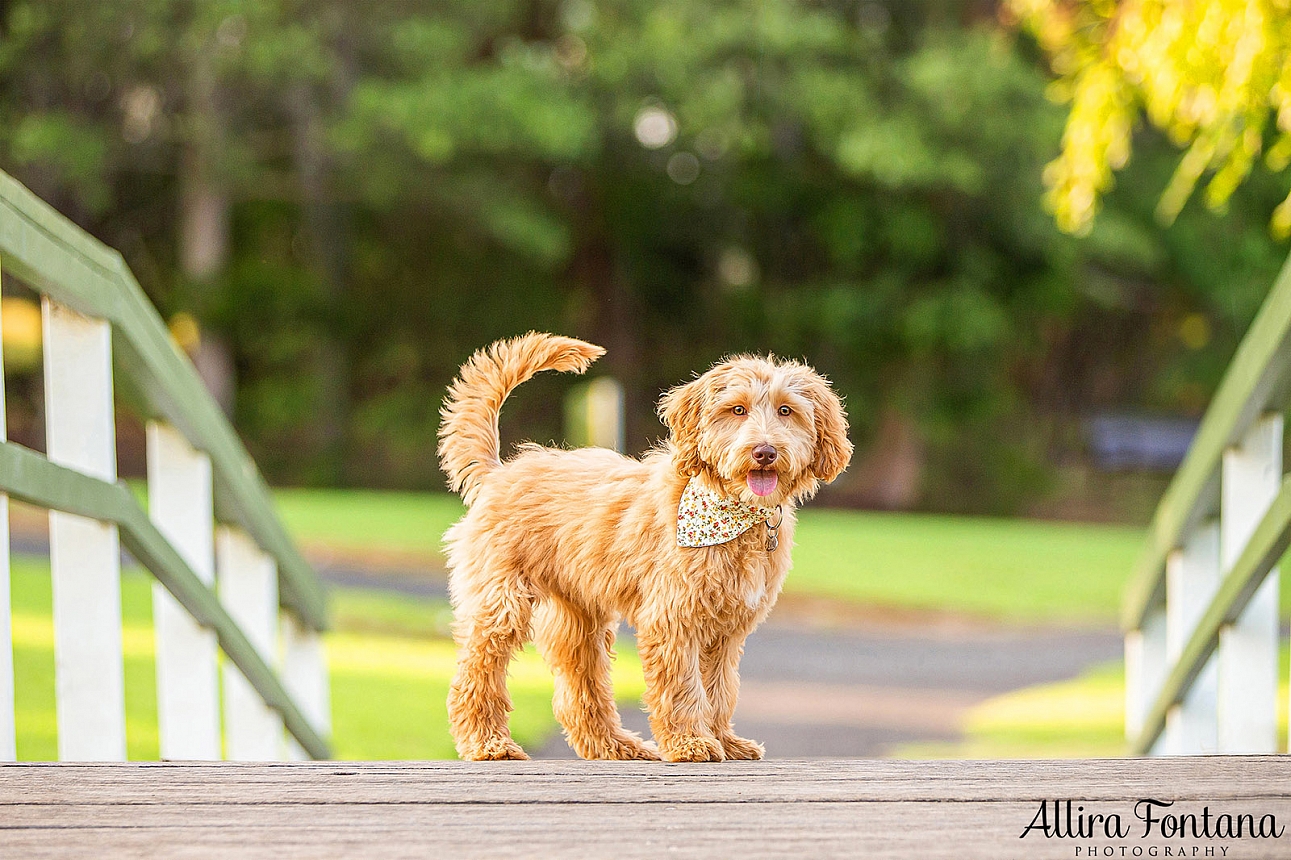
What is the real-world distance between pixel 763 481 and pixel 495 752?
0.78 m

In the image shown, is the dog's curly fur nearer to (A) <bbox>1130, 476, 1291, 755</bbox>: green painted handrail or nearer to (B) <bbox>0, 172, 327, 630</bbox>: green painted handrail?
(B) <bbox>0, 172, 327, 630</bbox>: green painted handrail

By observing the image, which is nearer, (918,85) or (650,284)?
(918,85)

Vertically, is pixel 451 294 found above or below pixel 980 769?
above

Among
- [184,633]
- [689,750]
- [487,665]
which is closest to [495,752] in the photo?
[487,665]

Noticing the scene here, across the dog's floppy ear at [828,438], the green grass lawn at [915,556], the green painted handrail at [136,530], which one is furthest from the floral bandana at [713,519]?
the green grass lawn at [915,556]

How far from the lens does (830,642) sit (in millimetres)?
11008

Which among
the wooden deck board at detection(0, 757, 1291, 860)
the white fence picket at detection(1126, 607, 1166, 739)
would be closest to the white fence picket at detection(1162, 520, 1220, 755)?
the white fence picket at detection(1126, 607, 1166, 739)

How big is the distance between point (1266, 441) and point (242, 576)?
2.88 m

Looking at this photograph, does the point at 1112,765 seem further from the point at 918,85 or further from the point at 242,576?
the point at 918,85

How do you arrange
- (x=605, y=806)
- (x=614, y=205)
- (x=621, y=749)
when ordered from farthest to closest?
(x=614, y=205) < (x=621, y=749) < (x=605, y=806)

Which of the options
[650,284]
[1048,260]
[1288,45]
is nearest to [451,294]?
[650,284]

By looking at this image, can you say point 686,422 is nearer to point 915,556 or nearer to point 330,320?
point 915,556

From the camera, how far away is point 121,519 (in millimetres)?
2734

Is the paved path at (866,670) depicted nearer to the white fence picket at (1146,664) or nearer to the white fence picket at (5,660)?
the white fence picket at (1146,664)
